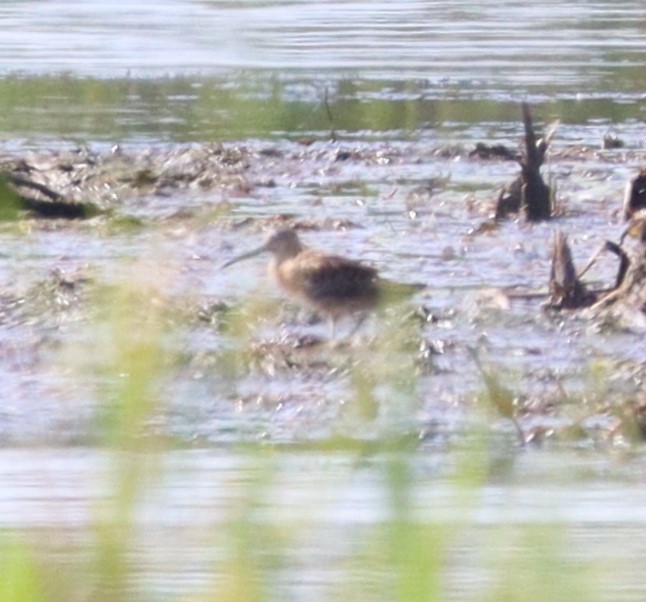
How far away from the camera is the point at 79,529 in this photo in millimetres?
3430

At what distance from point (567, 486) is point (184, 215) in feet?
18.7

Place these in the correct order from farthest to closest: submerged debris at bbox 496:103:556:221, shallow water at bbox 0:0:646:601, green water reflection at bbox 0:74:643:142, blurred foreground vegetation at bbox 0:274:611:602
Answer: green water reflection at bbox 0:74:643:142 → submerged debris at bbox 496:103:556:221 → shallow water at bbox 0:0:646:601 → blurred foreground vegetation at bbox 0:274:611:602

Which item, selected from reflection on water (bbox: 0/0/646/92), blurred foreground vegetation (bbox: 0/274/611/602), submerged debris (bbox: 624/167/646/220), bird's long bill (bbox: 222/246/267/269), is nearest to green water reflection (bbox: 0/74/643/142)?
reflection on water (bbox: 0/0/646/92)

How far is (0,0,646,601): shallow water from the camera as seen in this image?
12.1 feet

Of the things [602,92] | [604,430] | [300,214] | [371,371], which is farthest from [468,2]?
[371,371]

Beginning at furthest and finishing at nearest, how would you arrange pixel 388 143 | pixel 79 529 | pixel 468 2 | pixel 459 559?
pixel 468 2 < pixel 388 143 < pixel 459 559 < pixel 79 529

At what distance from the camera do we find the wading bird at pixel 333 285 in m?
7.24

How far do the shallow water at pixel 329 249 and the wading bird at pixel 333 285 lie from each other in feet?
0.33

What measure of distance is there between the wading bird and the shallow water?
0.33 ft

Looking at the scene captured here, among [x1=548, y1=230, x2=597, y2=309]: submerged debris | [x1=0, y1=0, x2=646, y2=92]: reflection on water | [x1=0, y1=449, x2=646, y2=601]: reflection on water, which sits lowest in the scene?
[x1=0, y1=0, x2=646, y2=92]: reflection on water

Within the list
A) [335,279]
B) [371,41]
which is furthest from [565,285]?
[371,41]

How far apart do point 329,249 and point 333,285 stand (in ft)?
4.64

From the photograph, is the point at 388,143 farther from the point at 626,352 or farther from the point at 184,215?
the point at 626,352

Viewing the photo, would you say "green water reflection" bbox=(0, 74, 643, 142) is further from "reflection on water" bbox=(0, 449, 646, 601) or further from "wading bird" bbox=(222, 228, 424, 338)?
"reflection on water" bbox=(0, 449, 646, 601)
